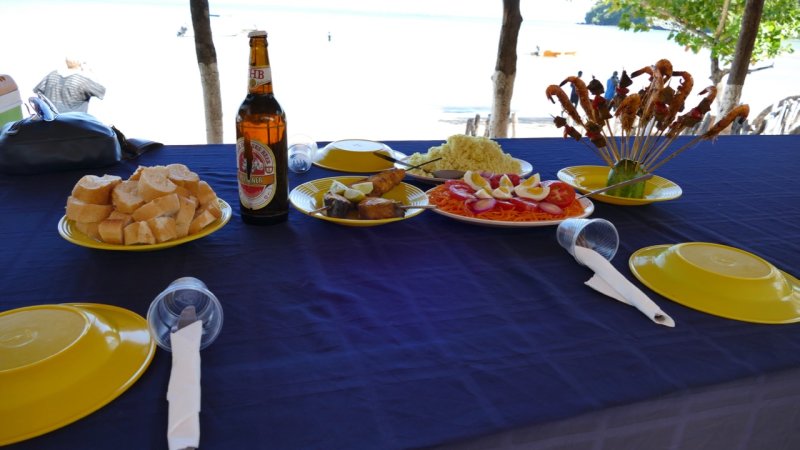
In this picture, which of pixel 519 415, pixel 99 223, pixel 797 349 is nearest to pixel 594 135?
pixel 797 349

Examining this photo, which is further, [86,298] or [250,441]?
[86,298]

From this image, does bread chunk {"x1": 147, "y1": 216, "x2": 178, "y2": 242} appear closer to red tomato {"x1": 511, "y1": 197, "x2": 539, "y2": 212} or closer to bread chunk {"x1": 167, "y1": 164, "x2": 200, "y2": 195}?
bread chunk {"x1": 167, "y1": 164, "x2": 200, "y2": 195}

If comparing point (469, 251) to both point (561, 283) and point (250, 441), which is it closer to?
point (561, 283)

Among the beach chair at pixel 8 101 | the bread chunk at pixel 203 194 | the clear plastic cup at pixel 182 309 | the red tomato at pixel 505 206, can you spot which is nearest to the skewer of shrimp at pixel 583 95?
the red tomato at pixel 505 206

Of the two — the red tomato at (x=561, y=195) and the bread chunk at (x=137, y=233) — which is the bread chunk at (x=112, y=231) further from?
the red tomato at (x=561, y=195)

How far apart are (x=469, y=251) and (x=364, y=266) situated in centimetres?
23

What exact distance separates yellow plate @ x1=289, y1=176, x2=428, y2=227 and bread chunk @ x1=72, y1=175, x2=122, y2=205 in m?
0.37

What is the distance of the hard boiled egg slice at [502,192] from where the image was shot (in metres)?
1.20

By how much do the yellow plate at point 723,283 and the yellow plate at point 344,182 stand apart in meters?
0.50

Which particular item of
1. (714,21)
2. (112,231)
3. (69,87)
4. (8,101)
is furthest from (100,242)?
(714,21)

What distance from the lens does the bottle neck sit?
0.94 metres

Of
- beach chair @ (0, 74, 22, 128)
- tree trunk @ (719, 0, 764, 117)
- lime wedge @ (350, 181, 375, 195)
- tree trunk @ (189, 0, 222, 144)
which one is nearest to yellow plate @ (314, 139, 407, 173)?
lime wedge @ (350, 181, 375, 195)

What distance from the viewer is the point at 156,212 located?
927mm

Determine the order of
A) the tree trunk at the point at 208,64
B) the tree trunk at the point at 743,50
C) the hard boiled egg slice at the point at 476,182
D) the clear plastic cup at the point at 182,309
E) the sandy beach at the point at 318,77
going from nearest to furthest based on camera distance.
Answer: the clear plastic cup at the point at 182,309 < the hard boiled egg slice at the point at 476,182 < the tree trunk at the point at 208,64 < the tree trunk at the point at 743,50 < the sandy beach at the point at 318,77
